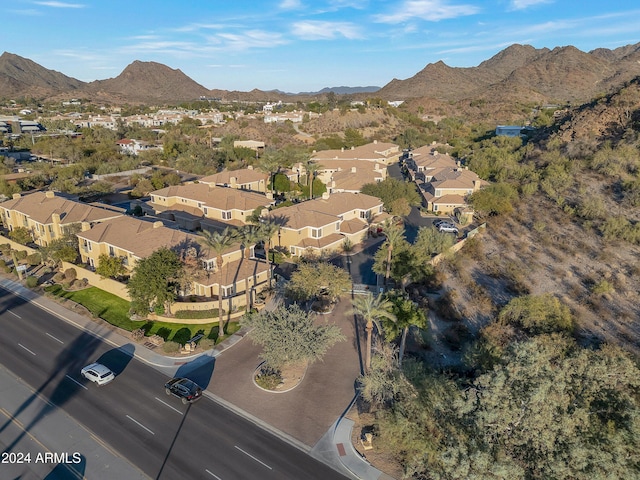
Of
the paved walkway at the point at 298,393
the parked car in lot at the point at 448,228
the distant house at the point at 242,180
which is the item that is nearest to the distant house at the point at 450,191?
the parked car in lot at the point at 448,228

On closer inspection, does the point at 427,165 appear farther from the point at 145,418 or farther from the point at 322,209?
the point at 145,418

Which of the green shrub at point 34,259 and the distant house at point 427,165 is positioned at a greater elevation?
the distant house at point 427,165

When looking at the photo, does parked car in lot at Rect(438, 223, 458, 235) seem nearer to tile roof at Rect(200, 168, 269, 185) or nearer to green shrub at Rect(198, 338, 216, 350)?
tile roof at Rect(200, 168, 269, 185)

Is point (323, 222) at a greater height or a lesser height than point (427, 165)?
lesser

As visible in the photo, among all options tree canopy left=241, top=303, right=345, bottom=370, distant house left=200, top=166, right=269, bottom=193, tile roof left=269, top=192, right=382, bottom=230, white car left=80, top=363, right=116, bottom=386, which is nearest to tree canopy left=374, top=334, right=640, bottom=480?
tree canopy left=241, top=303, right=345, bottom=370

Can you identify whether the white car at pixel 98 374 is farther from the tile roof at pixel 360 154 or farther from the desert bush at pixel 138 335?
the tile roof at pixel 360 154

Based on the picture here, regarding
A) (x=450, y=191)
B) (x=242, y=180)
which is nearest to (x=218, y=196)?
(x=242, y=180)

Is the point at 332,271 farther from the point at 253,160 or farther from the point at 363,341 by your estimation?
the point at 253,160
